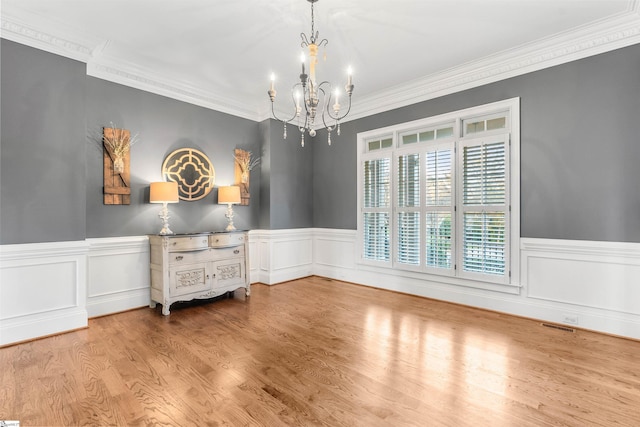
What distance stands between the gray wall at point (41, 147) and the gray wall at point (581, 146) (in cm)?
468

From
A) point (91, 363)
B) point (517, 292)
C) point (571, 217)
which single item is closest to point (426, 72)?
point (571, 217)

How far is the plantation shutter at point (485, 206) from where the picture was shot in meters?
3.65

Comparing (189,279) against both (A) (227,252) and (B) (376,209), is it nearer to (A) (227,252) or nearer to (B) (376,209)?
(A) (227,252)

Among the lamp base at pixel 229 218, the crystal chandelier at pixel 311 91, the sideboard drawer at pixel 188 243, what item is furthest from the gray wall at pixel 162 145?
the crystal chandelier at pixel 311 91

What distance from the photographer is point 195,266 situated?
3982mm

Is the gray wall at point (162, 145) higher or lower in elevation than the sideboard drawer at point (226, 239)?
higher

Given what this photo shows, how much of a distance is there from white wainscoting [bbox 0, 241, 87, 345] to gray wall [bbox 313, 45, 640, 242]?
4.95m

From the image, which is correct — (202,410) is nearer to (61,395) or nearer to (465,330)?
(61,395)

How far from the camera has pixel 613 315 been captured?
302cm

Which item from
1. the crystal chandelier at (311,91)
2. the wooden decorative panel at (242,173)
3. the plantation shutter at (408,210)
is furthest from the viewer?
the wooden decorative panel at (242,173)

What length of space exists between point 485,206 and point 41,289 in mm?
4926

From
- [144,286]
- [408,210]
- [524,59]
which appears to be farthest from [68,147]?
[524,59]

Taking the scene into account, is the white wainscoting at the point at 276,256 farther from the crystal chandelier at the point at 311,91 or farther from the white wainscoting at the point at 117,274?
the crystal chandelier at the point at 311,91

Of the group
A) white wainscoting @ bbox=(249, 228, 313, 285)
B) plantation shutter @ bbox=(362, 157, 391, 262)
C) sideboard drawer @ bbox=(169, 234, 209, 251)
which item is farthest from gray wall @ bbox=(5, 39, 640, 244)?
white wainscoting @ bbox=(249, 228, 313, 285)
